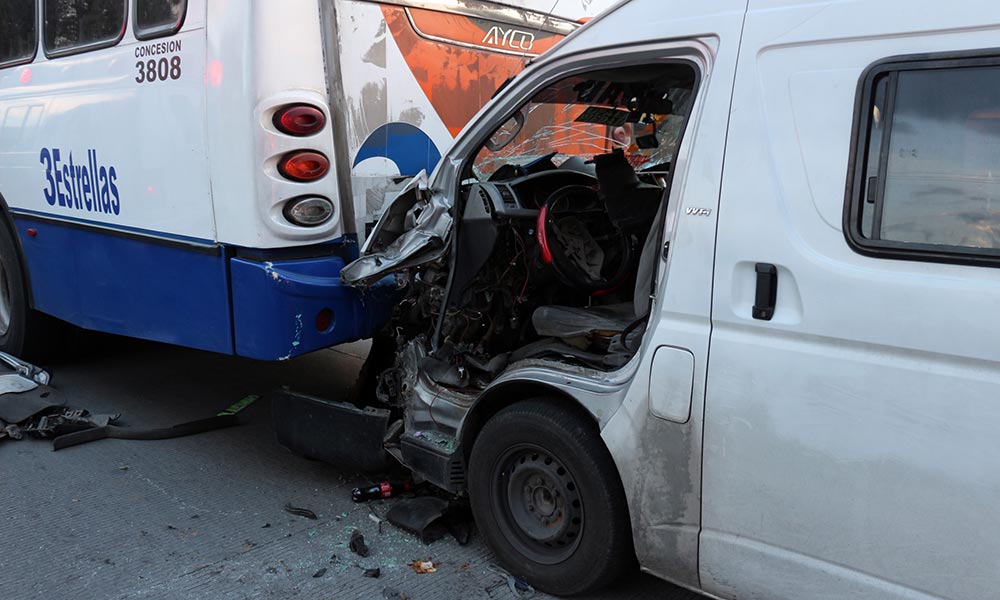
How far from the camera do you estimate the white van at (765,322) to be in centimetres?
208

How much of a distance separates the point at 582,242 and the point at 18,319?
4.45 metres

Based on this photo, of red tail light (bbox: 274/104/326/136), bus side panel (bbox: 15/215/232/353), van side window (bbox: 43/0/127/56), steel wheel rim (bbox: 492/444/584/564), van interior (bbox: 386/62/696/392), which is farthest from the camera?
van side window (bbox: 43/0/127/56)

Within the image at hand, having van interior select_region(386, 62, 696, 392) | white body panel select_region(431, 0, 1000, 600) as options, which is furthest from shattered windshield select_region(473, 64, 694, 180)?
white body panel select_region(431, 0, 1000, 600)

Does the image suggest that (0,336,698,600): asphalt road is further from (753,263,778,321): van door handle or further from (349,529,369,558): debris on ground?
(753,263,778,321): van door handle

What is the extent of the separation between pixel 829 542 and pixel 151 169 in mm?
3671

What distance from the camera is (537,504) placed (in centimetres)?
319

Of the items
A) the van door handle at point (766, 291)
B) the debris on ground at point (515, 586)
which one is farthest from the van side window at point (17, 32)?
the van door handle at point (766, 291)

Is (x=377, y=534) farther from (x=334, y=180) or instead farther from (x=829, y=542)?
(x=829, y=542)

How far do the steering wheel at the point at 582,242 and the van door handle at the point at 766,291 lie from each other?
1.10 metres

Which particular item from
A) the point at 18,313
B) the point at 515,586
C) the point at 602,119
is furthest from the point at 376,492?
the point at 18,313

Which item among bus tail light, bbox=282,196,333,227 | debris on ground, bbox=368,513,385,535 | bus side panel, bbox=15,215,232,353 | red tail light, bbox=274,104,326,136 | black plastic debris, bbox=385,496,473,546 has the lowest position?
debris on ground, bbox=368,513,385,535

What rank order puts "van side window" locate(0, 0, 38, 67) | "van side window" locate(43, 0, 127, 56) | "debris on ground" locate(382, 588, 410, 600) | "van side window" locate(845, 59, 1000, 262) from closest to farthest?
"van side window" locate(845, 59, 1000, 262) → "debris on ground" locate(382, 588, 410, 600) → "van side window" locate(43, 0, 127, 56) → "van side window" locate(0, 0, 38, 67)

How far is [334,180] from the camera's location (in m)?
3.95

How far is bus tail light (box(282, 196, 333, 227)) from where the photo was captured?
150 inches
